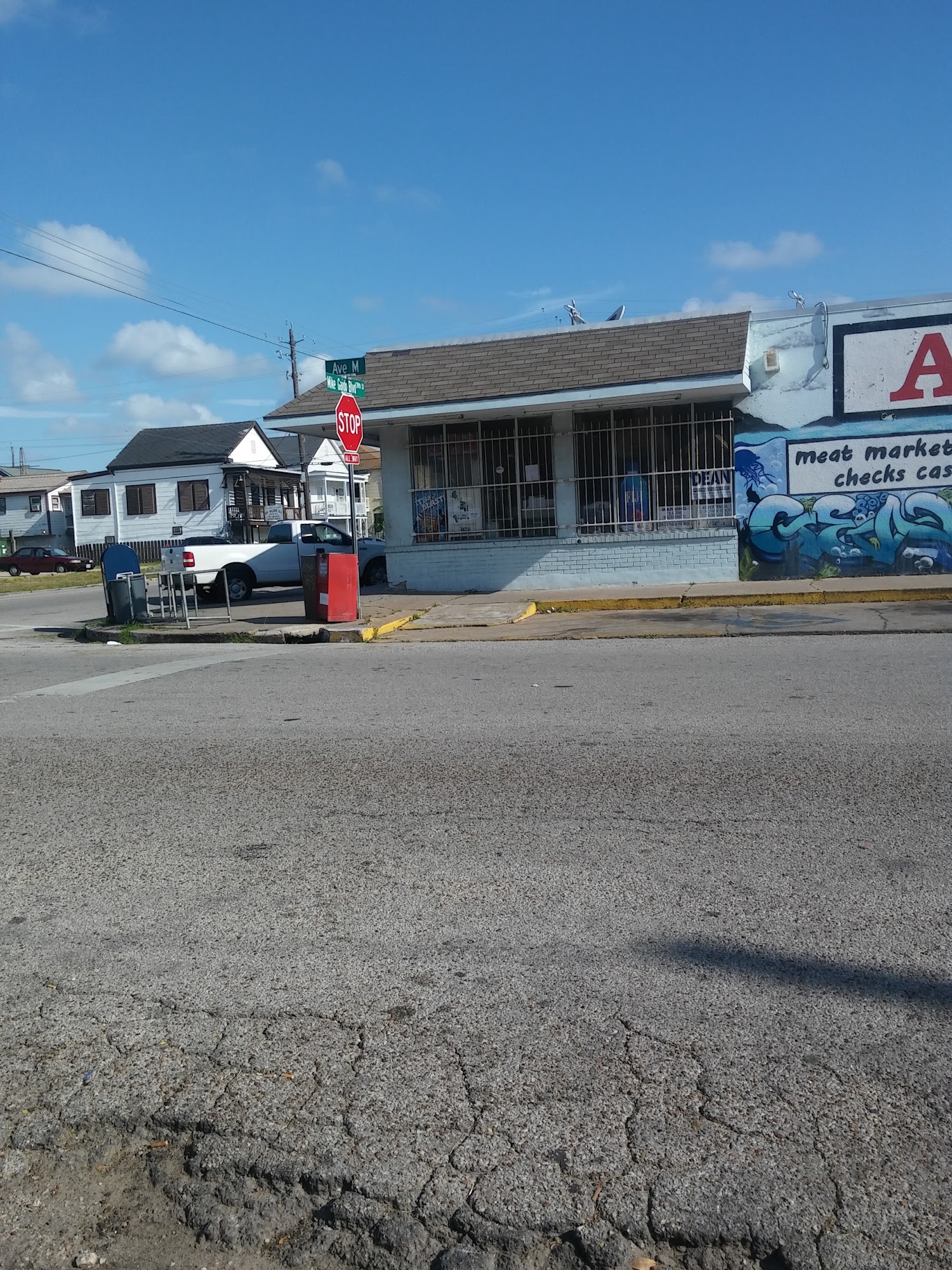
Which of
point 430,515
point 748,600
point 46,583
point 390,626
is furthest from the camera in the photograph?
point 46,583

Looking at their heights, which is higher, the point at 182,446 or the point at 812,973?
the point at 182,446

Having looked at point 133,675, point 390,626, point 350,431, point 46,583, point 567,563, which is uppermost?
point 350,431

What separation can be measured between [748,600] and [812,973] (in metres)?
13.3

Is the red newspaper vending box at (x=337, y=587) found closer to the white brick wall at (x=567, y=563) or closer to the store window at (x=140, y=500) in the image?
the white brick wall at (x=567, y=563)

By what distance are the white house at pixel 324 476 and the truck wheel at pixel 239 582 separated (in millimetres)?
42968

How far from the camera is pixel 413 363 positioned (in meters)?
21.2

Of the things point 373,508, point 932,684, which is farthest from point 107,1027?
point 373,508

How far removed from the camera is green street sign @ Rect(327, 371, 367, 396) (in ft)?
50.2

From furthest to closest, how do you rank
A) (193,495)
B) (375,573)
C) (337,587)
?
(193,495), (375,573), (337,587)

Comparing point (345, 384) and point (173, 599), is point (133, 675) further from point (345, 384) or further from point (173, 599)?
point (173, 599)

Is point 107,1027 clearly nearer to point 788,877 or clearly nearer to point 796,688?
point 788,877

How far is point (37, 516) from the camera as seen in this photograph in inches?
2891

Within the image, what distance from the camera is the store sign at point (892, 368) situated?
60.7 feet

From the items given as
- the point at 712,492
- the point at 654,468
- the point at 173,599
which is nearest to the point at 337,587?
the point at 173,599
